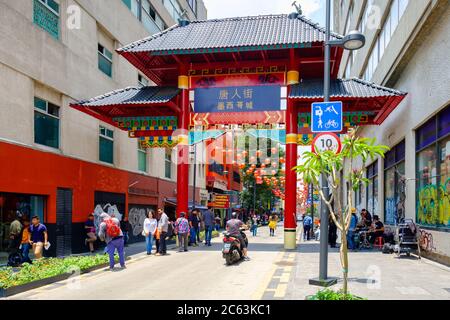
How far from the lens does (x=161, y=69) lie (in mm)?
21359

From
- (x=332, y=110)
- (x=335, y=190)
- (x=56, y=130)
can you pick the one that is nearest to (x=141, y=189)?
(x=56, y=130)

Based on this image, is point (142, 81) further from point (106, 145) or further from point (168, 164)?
point (106, 145)

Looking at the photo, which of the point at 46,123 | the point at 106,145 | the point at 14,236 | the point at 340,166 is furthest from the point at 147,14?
the point at 340,166

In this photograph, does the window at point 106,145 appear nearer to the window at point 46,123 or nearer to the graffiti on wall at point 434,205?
the window at point 46,123

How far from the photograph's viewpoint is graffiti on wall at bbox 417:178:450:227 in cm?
1304

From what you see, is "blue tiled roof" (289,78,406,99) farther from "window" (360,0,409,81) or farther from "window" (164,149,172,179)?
"window" (164,149,172,179)

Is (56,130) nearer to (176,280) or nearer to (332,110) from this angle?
(176,280)

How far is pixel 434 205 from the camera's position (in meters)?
14.1

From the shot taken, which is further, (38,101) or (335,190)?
(38,101)

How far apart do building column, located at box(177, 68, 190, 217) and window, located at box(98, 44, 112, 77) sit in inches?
193

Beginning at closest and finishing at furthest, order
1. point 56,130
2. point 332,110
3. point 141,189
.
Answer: point 332,110 → point 56,130 → point 141,189

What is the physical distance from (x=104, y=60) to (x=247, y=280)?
15689 millimetres

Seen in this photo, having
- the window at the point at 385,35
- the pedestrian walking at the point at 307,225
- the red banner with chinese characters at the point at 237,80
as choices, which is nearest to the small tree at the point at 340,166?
the window at the point at 385,35
